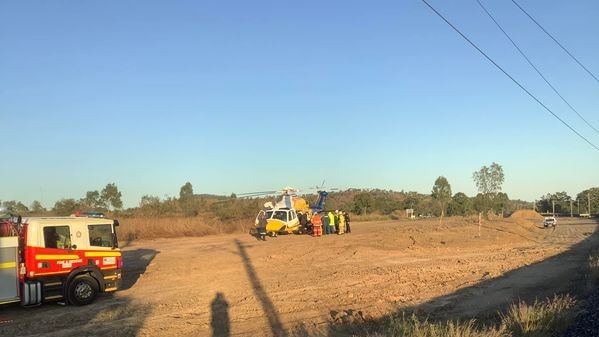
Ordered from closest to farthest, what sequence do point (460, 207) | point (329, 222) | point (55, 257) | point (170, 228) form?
point (55, 257) < point (329, 222) < point (170, 228) < point (460, 207)

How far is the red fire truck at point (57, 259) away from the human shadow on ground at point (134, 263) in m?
3.20

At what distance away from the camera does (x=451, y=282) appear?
66.4 feet

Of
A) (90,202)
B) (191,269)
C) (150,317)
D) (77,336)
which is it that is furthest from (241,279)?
(90,202)

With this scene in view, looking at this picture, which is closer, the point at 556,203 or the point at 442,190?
the point at 442,190

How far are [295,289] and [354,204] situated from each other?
294ft

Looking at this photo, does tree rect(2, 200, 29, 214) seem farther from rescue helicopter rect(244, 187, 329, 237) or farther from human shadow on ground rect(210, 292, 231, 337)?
rescue helicopter rect(244, 187, 329, 237)

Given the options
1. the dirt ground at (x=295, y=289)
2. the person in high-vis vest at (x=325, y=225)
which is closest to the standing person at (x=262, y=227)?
the person in high-vis vest at (x=325, y=225)

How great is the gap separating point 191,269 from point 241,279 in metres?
3.85

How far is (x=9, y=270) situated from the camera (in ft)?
47.4

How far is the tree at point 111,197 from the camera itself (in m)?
68.6

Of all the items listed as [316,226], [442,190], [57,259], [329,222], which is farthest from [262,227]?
[442,190]

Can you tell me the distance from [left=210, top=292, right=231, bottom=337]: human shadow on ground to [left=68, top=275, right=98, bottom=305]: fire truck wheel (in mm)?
3539

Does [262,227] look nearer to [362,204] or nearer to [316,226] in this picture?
[316,226]

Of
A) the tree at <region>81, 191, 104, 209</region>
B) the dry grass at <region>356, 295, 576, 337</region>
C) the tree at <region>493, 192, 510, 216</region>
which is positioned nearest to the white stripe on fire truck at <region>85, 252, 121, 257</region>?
the dry grass at <region>356, 295, 576, 337</region>
